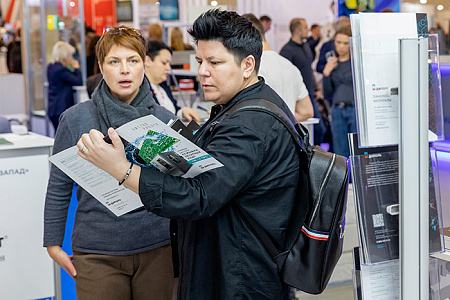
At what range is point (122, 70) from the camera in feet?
7.11

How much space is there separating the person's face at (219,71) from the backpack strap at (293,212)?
0.06m

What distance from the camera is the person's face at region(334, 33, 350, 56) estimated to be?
5359 mm

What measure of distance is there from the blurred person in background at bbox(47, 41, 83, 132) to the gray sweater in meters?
5.81

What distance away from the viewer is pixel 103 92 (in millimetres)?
2199

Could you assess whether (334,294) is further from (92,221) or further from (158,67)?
(92,221)

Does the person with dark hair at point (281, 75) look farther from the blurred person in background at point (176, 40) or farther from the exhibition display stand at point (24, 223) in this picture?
the blurred person in background at point (176, 40)

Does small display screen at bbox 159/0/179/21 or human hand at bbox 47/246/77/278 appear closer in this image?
human hand at bbox 47/246/77/278

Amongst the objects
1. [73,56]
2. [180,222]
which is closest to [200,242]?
[180,222]

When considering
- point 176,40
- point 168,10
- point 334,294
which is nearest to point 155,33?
point 176,40

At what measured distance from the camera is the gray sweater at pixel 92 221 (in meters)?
2.14

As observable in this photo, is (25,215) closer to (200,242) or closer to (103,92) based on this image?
(103,92)

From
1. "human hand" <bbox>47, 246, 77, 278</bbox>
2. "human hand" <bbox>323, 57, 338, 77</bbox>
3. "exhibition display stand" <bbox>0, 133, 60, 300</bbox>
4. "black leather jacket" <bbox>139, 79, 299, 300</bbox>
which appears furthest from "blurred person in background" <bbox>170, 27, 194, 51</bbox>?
"black leather jacket" <bbox>139, 79, 299, 300</bbox>

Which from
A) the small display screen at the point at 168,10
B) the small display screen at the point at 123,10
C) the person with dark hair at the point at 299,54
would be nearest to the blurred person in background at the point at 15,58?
the small display screen at the point at 123,10

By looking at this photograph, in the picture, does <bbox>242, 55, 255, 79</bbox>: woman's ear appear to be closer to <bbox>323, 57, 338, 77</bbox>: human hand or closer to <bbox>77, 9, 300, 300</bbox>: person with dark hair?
<bbox>77, 9, 300, 300</bbox>: person with dark hair
